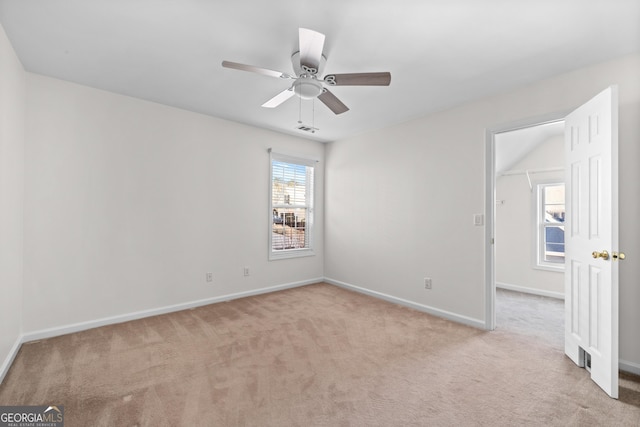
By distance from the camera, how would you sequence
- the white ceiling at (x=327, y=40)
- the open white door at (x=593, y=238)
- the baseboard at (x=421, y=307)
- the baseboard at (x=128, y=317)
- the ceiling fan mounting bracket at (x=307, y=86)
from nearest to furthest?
the white ceiling at (x=327, y=40) → the open white door at (x=593, y=238) → the ceiling fan mounting bracket at (x=307, y=86) → the baseboard at (x=128, y=317) → the baseboard at (x=421, y=307)

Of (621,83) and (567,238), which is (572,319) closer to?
(567,238)

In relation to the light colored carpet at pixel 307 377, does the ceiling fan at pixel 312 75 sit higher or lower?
higher

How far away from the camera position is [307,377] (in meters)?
2.11

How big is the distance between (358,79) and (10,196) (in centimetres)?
290

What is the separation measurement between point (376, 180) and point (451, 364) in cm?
267

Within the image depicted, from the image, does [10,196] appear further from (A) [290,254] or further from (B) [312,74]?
(A) [290,254]

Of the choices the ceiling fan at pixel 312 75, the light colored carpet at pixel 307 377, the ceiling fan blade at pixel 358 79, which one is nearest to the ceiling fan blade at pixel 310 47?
the ceiling fan at pixel 312 75

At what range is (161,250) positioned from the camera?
3428 mm

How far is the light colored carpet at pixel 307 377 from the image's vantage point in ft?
5.62

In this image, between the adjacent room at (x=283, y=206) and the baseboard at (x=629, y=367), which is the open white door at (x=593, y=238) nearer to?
the adjacent room at (x=283, y=206)

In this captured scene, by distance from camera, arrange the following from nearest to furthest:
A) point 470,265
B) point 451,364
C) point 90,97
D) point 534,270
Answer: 1. point 451,364
2. point 90,97
3. point 470,265
4. point 534,270

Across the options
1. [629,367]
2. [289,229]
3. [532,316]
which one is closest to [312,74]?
[289,229]

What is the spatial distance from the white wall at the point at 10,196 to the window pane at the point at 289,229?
280cm

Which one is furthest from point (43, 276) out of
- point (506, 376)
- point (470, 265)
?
point (470, 265)
